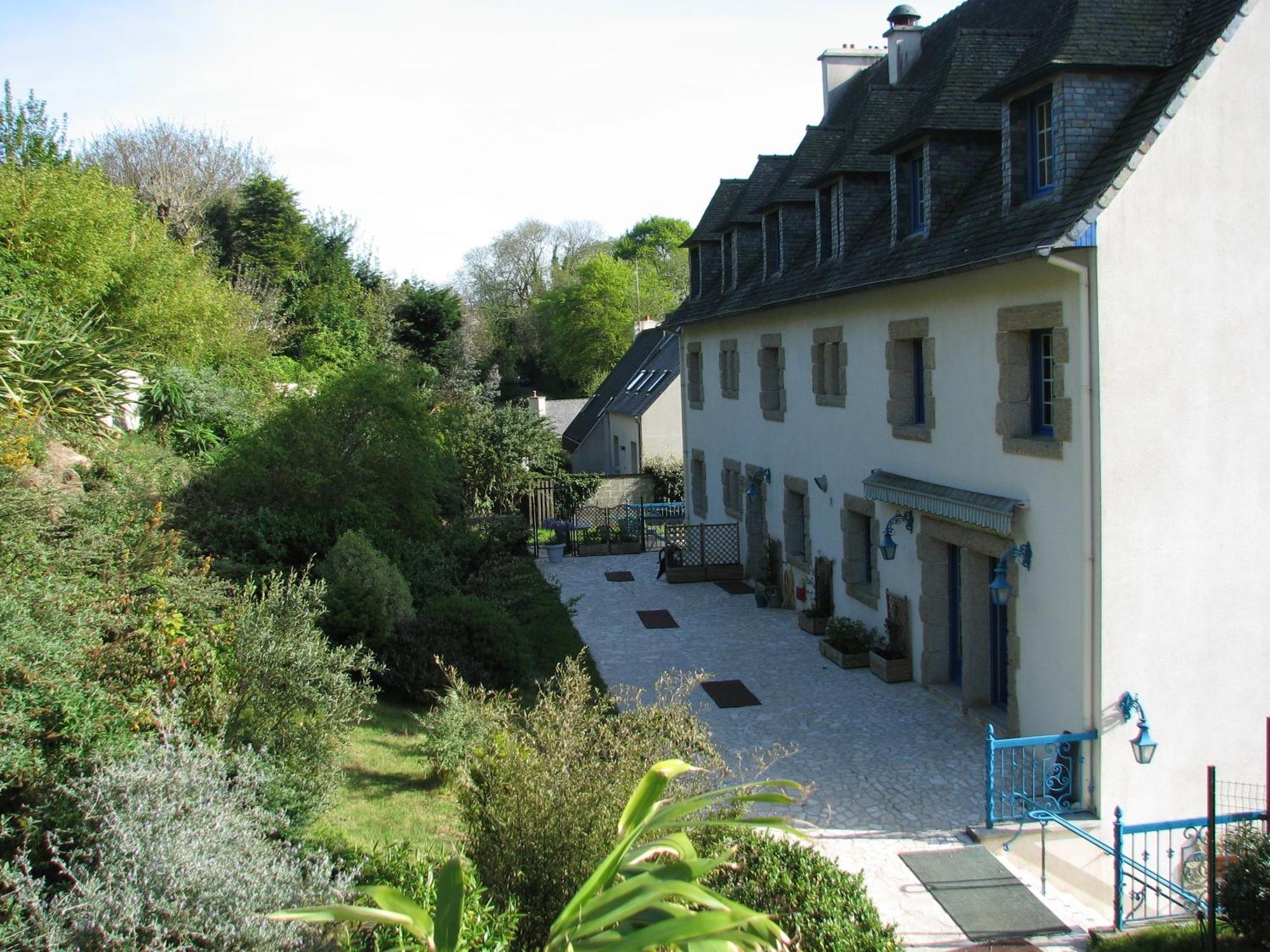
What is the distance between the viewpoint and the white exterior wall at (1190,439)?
29.6 ft

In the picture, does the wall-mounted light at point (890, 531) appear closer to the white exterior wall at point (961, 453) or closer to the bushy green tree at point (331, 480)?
the white exterior wall at point (961, 453)

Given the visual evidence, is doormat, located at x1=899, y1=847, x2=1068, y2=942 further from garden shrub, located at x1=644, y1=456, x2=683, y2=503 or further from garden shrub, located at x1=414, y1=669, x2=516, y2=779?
garden shrub, located at x1=644, y1=456, x2=683, y2=503

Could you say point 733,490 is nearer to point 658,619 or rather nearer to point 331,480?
point 658,619

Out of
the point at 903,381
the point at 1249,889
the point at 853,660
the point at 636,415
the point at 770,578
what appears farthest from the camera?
the point at 636,415

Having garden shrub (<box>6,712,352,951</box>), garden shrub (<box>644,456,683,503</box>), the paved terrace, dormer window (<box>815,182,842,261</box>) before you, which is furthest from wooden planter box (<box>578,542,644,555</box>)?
garden shrub (<box>6,712,352,951</box>)

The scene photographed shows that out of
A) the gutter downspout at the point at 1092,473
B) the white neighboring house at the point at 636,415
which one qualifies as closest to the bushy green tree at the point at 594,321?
the white neighboring house at the point at 636,415

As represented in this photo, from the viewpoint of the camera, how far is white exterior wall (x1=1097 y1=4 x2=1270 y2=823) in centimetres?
902

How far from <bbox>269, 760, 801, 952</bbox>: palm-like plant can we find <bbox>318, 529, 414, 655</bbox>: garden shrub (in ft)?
23.9

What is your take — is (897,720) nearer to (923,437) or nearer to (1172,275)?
(923,437)

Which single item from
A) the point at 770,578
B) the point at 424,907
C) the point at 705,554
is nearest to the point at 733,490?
Result: the point at 705,554

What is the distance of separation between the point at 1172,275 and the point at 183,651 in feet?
29.0

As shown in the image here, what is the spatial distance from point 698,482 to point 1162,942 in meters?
17.2

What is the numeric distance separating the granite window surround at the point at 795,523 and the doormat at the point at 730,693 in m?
4.11

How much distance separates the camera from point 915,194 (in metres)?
13.0
